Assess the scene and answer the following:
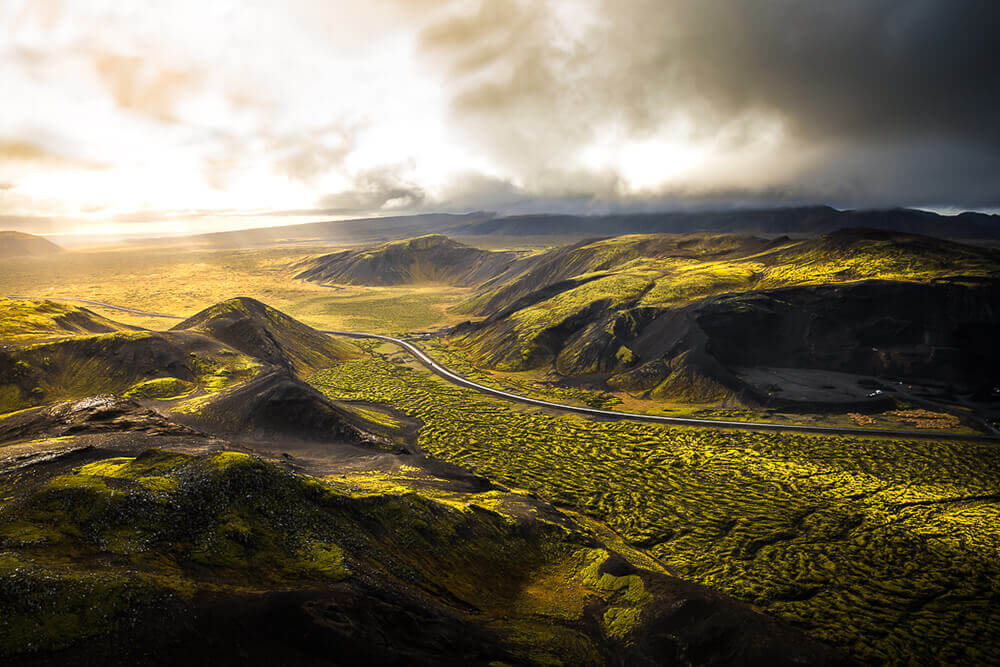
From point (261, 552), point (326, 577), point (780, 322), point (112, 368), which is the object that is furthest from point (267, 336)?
point (780, 322)

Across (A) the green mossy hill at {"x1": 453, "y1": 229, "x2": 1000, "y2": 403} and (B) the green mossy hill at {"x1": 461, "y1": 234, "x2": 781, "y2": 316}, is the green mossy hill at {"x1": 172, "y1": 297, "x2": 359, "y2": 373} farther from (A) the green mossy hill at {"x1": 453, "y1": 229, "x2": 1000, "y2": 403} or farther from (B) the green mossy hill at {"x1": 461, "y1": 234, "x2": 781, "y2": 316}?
(B) the green mossy hill at {"x1": 461, "y1": 234, "x2": 781, "y2": 316}

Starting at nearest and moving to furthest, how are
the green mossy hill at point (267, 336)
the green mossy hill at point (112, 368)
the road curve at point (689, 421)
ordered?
the road curve at point (689, 421) < the green mossy hill at point (112, 368) < the green mossy hill at point (267, 336)

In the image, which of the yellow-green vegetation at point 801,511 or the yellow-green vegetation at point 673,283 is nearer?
the yellow-green vegetation at point 801,511

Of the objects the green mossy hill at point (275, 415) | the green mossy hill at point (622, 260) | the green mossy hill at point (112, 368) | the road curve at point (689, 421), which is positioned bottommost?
the road curve at point (689, 421)

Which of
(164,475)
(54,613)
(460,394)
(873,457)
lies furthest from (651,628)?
(460,394)

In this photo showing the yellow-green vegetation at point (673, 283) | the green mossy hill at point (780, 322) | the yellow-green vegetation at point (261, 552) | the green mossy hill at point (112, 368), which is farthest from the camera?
the yellow-green vegetation at point (673, 283)

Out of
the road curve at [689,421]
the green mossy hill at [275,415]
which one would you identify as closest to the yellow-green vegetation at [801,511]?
the road curve at [689,421]

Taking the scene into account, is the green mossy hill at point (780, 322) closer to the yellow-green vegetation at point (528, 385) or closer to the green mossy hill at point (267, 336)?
the yellow-green vegetation at point (528, 385)
